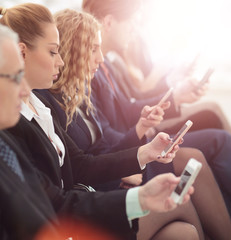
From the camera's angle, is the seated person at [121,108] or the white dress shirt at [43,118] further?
the seated person at [121,108]

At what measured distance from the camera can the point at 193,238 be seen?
41.7 inches

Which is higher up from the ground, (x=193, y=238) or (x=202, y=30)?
(x=202, y=30)

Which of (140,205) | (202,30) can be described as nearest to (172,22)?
(202,30)

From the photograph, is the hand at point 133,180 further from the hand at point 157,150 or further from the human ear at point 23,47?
the human ear at point 23,47

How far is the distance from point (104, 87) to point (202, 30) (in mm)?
1341

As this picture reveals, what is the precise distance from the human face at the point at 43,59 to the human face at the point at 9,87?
0.92ft

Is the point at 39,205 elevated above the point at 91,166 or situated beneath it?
elevated above

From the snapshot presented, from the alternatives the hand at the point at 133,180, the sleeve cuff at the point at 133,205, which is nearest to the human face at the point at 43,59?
the sleeve cuff at the point at 133,205

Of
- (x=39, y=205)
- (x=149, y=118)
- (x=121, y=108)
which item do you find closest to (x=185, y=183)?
(x=39, y=205)

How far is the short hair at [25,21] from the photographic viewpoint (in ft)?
2.95

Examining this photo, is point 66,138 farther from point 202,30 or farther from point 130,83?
point 202,30

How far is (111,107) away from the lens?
1611mm

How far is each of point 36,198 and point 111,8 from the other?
1143 mm

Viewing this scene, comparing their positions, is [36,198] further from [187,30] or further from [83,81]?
[187,30]
